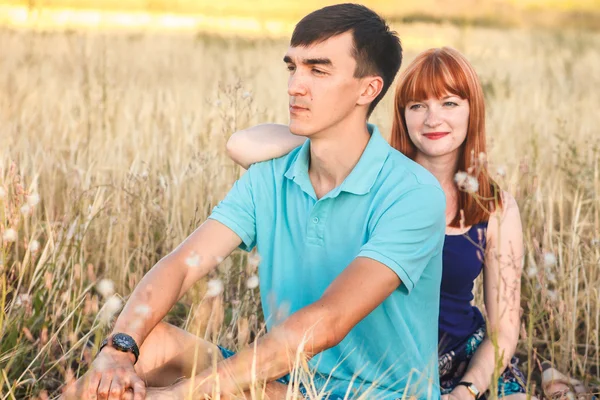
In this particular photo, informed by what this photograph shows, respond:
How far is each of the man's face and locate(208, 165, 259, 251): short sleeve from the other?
280 mm

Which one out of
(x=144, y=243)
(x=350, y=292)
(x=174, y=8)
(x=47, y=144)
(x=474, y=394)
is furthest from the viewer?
(x=174, y=8)

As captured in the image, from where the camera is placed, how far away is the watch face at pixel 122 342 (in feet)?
7.68

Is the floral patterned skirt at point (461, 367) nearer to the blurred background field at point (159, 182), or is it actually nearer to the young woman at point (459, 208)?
the young woman at point (459, 208)

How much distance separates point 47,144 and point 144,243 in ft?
3.83

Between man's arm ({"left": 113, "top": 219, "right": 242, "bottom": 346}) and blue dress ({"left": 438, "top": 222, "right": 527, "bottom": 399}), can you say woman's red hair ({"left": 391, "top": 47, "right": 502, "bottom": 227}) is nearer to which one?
blue dress ({"left": 438, "top": 222, "right": 527, "bottom": 399})

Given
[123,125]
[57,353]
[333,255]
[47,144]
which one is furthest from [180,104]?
[333,255]

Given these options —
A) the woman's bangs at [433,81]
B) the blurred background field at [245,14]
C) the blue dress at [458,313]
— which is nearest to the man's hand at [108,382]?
the blue dress at [458,313]

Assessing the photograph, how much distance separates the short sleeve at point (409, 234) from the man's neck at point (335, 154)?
0.96 ft

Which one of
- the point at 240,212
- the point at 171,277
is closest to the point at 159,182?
the point at 240,212

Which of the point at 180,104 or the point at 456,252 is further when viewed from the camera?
the point at 180,104

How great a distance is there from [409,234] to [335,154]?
0.45 metres

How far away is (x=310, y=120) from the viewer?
2609 millimetres

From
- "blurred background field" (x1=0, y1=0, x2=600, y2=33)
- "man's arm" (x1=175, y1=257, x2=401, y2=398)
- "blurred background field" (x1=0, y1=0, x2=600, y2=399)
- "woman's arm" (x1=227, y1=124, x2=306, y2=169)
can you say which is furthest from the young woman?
"blurred background field" (x1=0, y1=0, x2=600, y2=33)

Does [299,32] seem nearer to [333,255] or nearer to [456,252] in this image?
[333,255]
